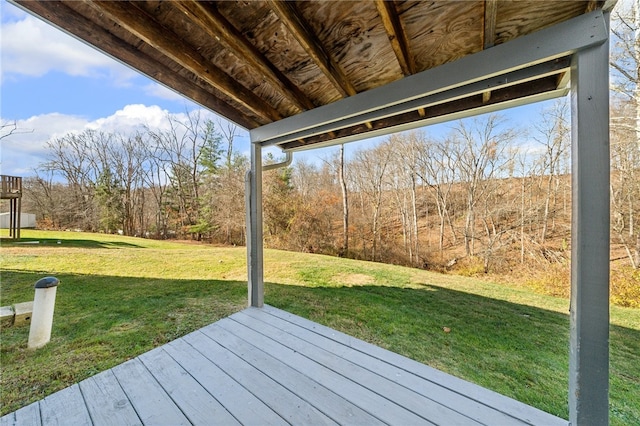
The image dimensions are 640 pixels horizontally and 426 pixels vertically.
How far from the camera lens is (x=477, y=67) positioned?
4.25 ft

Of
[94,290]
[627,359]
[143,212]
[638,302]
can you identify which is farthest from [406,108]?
[143,212]

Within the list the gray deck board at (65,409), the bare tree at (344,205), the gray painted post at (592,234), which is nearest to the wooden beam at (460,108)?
the gray painted post at (592,234)

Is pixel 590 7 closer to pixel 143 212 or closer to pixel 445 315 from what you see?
pixel 445 315

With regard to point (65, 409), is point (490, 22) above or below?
above

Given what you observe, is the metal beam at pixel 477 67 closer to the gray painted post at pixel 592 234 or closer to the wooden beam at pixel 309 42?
the gray painted post at pixel 592 234

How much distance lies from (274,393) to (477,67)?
7.27 feet

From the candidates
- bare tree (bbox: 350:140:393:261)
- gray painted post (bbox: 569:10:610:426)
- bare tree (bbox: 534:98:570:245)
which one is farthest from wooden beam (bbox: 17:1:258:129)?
bare tree (bbox: 534:98:570:245)

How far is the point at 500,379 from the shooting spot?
1.92 m

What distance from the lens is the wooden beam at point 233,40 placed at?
1237 mm

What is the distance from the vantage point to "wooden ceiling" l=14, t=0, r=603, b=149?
46.2 inches

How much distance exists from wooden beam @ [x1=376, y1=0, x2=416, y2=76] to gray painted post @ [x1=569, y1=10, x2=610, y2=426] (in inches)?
30.5

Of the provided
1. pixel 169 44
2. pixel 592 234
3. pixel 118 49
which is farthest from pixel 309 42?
pixel 592 234

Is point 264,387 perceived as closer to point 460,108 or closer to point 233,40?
point 233,40

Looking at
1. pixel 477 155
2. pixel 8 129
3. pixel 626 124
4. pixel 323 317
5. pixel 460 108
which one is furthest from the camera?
pixel 477 155
